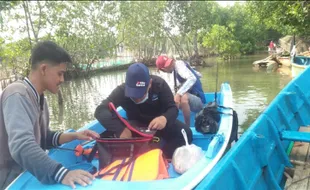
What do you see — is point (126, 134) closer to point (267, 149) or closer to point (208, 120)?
point (208, 120)

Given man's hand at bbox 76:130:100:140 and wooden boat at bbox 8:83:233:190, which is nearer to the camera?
wooden boat at bbox 8:83:233:190

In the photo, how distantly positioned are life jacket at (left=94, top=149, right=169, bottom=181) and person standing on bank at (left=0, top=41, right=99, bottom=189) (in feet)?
0.85

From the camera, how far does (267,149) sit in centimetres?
294

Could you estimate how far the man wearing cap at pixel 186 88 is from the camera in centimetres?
412

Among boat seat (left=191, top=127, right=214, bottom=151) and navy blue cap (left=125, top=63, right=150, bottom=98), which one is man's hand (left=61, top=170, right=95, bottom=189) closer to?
navy blue cap (left=125, top=63, right=150, bottom=98)

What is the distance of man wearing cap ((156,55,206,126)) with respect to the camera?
13.5 ft

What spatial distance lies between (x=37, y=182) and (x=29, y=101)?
584mm

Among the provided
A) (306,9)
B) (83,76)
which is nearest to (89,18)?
(83,76)

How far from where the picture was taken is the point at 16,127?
1719 mm

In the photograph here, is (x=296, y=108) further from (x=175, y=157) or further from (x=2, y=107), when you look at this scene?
(x=2, y=107)

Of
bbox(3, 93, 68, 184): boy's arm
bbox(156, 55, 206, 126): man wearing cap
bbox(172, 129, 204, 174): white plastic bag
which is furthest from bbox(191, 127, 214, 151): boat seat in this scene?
bbox(3, 93, 68, 184): boy's arm

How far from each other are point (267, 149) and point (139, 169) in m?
1.49

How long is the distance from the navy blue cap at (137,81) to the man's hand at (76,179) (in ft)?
3.00

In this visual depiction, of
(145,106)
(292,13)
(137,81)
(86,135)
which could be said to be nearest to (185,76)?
(145,106)
